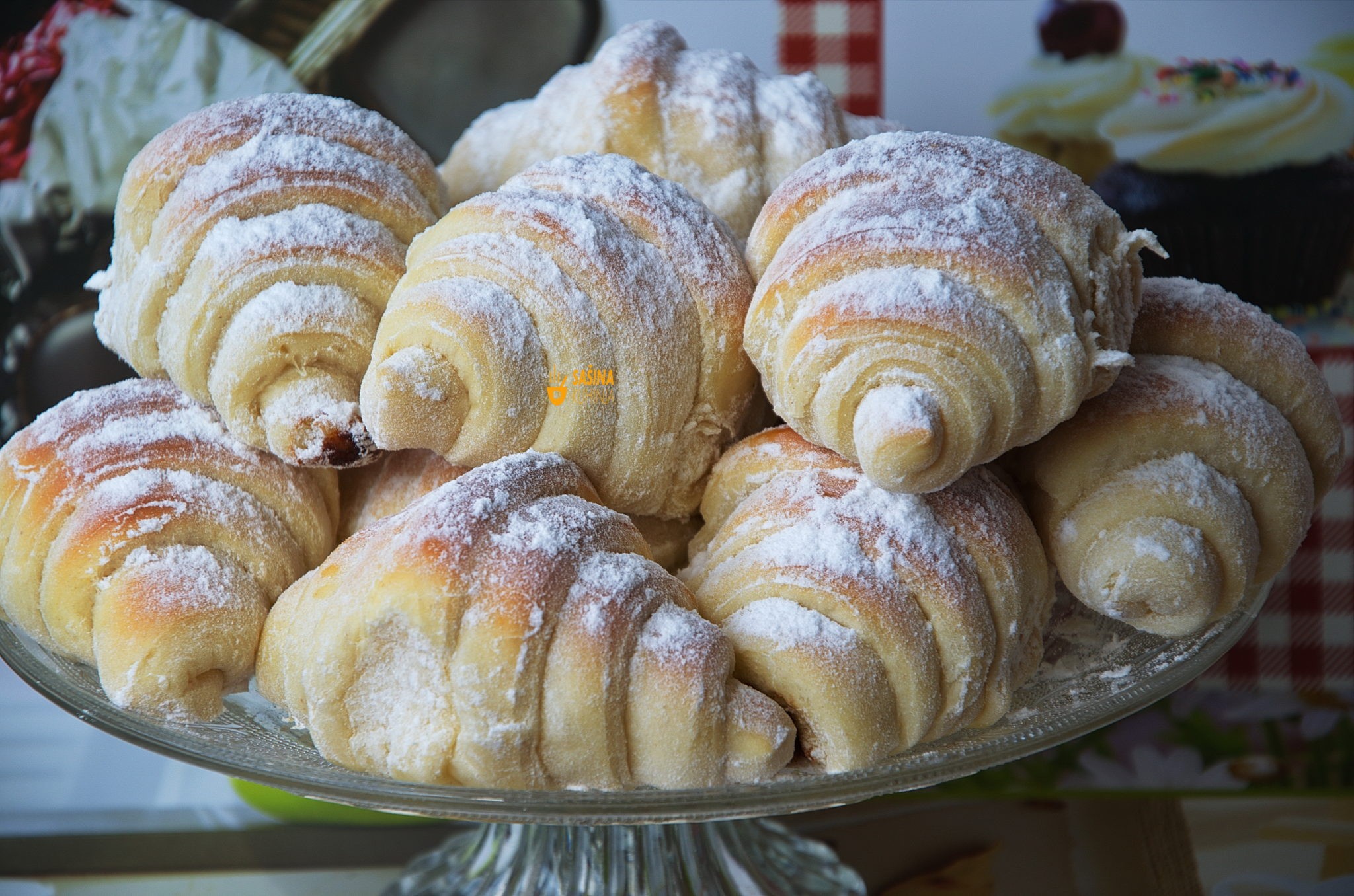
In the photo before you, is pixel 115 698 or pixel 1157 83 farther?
pixel 1157 83

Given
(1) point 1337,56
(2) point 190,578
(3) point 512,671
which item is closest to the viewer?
(3) point 512,671

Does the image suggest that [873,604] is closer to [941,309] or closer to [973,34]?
[941,309]

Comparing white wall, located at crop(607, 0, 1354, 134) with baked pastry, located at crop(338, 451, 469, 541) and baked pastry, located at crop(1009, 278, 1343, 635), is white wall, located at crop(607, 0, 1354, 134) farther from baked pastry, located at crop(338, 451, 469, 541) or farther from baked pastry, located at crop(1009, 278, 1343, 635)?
baked pastry, located at crop(338, 451, 469, 541)

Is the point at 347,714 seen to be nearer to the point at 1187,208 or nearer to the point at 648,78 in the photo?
the point at 648,78

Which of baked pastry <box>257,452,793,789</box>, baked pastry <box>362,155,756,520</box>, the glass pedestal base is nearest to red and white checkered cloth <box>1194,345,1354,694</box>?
the glass pedestal base

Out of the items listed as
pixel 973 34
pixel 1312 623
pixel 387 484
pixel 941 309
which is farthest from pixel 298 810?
pixel 1312 623

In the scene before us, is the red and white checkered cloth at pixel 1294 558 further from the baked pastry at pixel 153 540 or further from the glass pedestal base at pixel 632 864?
the baked pastry at pixel 153 540

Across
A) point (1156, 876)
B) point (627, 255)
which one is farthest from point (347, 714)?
point (1156, 876)
